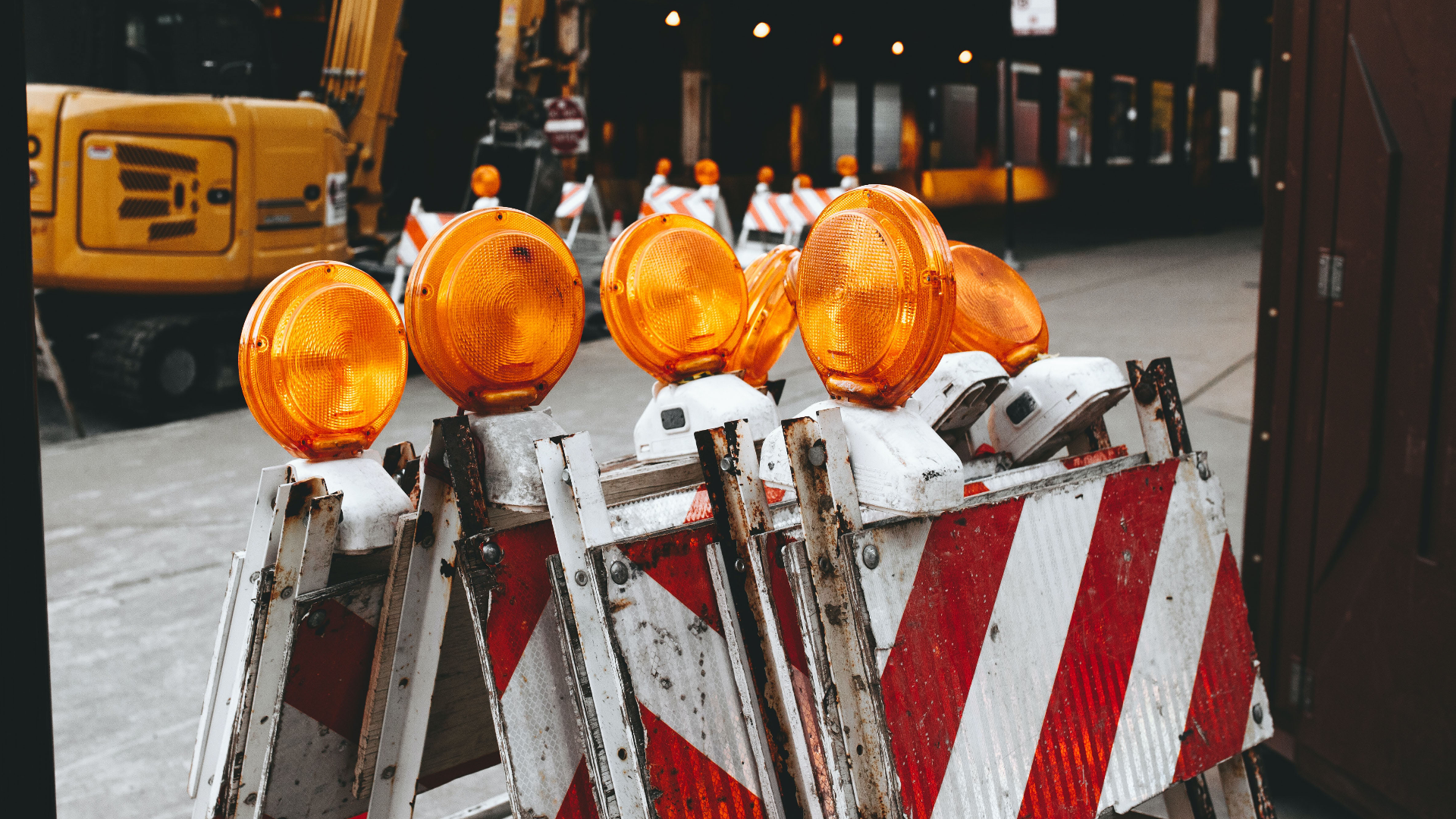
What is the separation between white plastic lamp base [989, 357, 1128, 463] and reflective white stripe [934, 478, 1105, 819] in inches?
9.5

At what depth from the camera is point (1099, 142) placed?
101 feet

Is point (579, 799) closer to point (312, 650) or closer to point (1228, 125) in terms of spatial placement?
point (312, 650)

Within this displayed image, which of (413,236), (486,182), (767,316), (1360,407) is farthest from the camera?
(486,182)

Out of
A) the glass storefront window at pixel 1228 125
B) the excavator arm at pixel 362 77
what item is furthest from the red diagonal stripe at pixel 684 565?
the glass storefront window at pixel 1228 125

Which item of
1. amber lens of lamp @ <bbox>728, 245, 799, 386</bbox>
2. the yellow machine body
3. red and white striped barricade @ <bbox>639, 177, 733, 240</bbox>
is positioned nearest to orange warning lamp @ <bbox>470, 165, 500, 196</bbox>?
the yellow machine body

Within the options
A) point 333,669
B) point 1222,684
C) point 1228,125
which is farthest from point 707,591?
point 1228,125

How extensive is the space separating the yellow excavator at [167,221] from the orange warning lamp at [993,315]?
19.8 ft

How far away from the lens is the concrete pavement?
3000 mm

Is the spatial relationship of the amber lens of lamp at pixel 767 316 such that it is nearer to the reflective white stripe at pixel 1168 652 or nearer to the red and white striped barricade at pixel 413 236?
the reflective white stripe at pixel 1168 652

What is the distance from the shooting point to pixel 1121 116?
3125 centimetres

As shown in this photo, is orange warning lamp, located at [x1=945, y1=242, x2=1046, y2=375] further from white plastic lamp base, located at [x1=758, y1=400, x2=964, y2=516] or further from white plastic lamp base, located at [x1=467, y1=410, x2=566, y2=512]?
white plastic lamp base, located at [x1=467, y1=410, x2=566, y2=512]

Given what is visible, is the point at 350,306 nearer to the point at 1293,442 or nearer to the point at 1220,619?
the point at 1220,619

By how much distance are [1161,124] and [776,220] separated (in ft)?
83.8

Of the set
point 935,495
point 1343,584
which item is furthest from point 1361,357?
point 935,495
